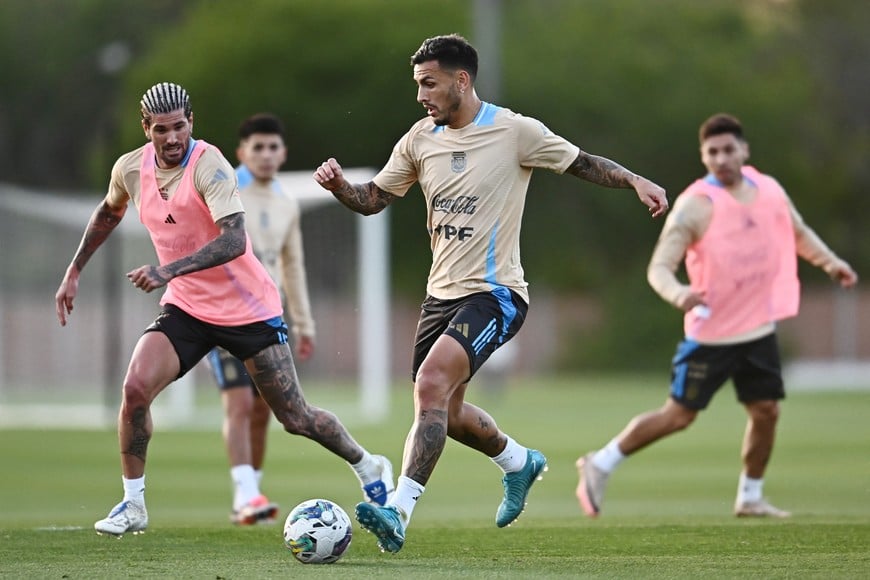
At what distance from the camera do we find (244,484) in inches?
455

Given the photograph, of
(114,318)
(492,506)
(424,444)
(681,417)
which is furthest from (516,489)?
(114,318)

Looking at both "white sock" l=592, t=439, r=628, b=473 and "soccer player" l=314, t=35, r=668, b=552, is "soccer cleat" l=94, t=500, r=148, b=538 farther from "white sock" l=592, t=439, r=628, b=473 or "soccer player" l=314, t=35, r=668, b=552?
"white sock" l=592, t=439, r=628, b=473

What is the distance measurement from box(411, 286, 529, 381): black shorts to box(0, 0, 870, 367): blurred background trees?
39.2 m

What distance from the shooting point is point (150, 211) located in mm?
9453

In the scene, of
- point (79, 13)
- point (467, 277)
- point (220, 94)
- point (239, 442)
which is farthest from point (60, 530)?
point (79, 13)

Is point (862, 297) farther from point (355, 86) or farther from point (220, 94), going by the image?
point (220, 94)

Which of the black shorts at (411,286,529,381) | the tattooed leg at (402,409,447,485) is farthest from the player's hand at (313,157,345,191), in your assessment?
the tattooed leg at (402,409,447,485)

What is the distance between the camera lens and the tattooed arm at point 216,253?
8.75 m

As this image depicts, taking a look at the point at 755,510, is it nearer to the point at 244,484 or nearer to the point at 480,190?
the point at 244,484

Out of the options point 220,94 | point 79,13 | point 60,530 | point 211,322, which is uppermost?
point 79,13

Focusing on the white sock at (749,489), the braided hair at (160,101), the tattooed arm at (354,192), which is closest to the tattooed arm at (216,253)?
the tattooed arm at (354,192)

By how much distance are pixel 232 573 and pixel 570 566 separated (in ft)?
5.60

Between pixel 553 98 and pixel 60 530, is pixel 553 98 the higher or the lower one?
the higher one

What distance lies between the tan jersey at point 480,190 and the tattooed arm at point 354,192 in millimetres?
315
